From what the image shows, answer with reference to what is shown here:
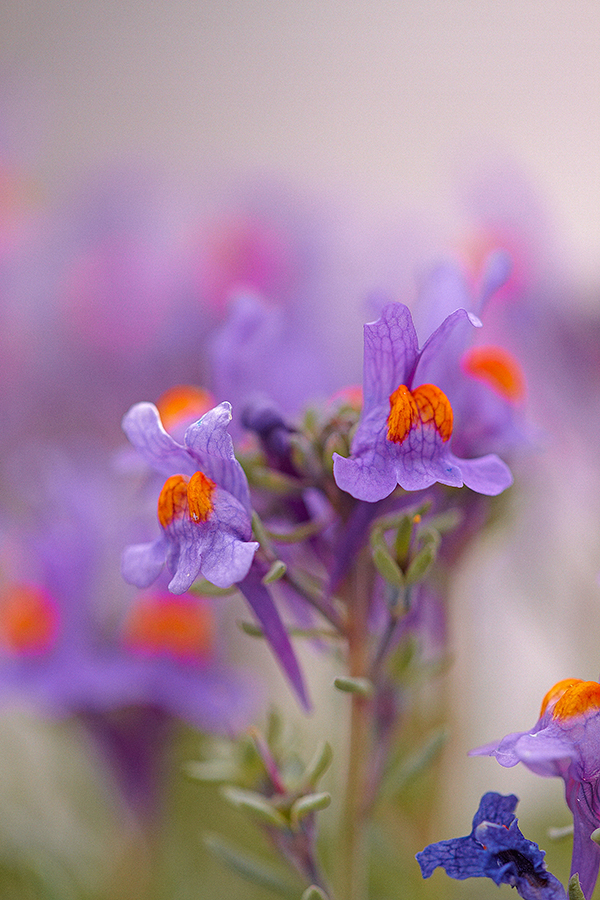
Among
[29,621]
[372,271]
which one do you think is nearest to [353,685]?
[29,621]

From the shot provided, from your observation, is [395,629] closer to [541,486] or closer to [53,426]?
[541,486]

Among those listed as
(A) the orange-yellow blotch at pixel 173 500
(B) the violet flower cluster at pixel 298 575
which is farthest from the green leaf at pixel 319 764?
(A) the orange-yellow blotch at pixel 173 500

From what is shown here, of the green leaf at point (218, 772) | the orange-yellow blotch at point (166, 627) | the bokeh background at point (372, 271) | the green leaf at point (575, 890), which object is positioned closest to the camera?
the green leaf at point (575, 890)

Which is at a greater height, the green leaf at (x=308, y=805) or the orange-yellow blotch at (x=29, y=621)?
the orange-yellow blotch at (x=29, y=621)

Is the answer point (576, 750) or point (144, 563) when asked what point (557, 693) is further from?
point (144, 563)

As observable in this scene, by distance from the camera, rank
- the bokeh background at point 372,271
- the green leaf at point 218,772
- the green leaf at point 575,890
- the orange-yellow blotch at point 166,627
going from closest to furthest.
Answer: the green leaf at point 575,890 < the green leaf at point 218,772 < the orange-yellow blotch at point 166,627 < the bokeh background at point 372,271

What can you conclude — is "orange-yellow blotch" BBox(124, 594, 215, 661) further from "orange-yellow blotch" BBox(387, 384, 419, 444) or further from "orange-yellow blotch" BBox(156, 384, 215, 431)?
"orange-yellow blotch" BBox(387, 384, 419, 444)

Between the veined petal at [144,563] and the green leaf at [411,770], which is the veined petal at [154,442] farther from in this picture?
the green leaf at [411,770]

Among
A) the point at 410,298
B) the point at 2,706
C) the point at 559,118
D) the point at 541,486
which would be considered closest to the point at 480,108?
the point at 559,118
